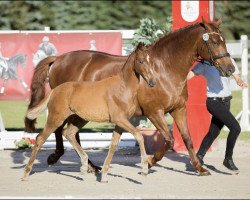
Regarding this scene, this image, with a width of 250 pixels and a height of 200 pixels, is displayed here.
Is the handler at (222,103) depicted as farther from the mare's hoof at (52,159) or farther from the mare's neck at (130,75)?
the mare's hoof at (52,159)

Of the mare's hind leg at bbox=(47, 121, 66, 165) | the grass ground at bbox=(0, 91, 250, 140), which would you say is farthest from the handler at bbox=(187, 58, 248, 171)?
the grass ground at bbox=(0, 91, 250, 140)

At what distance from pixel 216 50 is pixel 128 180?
2200mm

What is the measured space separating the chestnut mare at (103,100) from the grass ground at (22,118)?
5.78m

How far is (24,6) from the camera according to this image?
46.7m

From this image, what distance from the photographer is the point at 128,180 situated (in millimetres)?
11516

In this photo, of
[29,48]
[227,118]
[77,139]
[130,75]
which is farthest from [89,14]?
[130,75]

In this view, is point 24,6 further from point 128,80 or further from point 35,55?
point 128,80

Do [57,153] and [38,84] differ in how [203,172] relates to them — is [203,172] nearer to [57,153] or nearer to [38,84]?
[57,153]

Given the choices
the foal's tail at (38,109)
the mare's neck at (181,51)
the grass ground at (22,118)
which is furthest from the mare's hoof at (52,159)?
the grass ground at (22,118)

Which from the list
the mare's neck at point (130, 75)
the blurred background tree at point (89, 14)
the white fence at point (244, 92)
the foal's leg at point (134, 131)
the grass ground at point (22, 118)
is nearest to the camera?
the foal's leg at point (134, 131)

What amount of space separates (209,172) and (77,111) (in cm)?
213

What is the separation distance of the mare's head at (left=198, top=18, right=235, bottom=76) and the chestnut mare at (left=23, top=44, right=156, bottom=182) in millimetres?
876

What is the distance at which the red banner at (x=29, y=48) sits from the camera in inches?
640

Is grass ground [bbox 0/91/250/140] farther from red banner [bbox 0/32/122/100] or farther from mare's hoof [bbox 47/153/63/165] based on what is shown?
mare's hoof [bbox 47/153/63/165]
